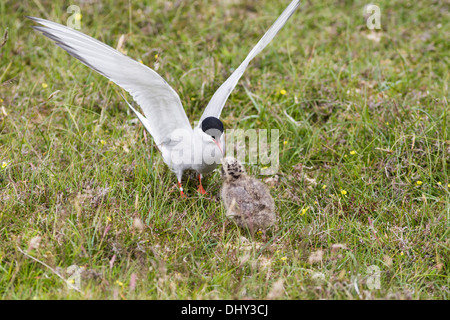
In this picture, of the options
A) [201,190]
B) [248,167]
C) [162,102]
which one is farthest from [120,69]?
[248,167]

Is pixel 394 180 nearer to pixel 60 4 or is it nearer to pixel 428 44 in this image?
pixel 428 44

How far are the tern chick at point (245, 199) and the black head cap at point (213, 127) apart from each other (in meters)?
0.23

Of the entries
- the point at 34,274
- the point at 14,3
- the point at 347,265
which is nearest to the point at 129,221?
the point at 34,274

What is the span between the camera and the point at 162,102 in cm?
417

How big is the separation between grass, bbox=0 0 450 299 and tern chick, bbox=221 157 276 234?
0.49ft

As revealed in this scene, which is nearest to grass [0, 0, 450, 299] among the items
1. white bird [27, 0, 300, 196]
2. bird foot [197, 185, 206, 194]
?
bird foot [197, 185, 206, 194]

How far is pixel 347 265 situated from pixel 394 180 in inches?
43.4

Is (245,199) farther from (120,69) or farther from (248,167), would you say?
(120,69)

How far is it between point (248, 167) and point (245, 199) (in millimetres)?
860

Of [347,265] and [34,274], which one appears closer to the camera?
[34,274]

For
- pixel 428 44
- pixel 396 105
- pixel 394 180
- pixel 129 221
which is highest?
pixel 428 44

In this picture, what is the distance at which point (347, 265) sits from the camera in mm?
3551

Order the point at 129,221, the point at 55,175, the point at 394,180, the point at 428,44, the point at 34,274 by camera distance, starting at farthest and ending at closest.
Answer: the point at 428,44, the point at 394,180, the point at 55,175, the point at 129,221, the point at 34,274

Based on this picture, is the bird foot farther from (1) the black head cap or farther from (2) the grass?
(1) the black head cap
